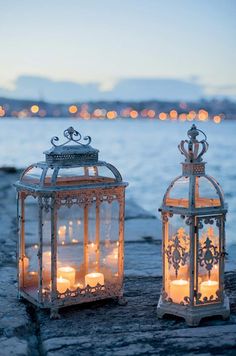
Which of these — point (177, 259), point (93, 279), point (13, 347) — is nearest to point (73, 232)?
point (93, 279)

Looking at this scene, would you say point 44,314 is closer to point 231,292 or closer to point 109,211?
point 109,211

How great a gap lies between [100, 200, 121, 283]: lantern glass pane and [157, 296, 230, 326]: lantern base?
2.36 ft

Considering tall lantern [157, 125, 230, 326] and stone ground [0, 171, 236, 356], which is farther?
tall lantern [157, 125, 230, 326]

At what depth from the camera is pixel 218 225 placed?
5531 mm

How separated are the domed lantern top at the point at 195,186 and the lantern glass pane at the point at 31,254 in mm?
1519

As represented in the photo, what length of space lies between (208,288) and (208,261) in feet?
0.77

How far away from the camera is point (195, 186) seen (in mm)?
5484

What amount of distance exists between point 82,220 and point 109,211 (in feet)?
1.47

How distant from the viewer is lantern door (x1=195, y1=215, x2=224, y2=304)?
5.48 metres

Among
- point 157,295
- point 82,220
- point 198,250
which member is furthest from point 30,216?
point 198,250

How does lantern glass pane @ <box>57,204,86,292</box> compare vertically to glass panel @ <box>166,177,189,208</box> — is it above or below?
below

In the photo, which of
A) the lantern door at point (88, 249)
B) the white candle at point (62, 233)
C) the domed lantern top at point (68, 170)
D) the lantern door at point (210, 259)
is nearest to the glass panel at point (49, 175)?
the domed lantern top at point (68, 170)

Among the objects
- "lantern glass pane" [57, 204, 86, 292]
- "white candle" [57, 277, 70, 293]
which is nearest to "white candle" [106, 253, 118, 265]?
"lantern glass pane" [57, 204, 86, 292]

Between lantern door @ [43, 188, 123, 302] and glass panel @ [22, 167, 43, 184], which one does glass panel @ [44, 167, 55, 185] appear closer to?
glass panel @ [22, 167, 43, 184]
